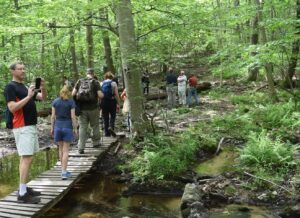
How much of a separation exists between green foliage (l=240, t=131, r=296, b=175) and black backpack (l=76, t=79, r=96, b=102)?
4484 mm

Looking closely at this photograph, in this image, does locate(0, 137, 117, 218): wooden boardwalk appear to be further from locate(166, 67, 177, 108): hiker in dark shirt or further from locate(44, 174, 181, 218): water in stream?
locate(166, 67, 177, 108): hiker in dark shirt

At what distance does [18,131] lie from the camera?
683 cm

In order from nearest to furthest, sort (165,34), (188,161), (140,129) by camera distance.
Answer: (188,161)
(140,129)
(165,34)

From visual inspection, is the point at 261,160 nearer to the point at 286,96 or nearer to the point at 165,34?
A: the point at 165,34

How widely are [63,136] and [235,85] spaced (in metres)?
19.7

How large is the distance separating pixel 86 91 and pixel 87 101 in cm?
38

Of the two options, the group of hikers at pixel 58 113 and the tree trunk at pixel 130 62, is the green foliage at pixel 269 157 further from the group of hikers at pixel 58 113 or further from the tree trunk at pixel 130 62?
the group of hikers at pixel 58 113

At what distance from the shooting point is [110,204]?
866 centimetres

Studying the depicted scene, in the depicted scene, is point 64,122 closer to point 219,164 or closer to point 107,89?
point 107,89

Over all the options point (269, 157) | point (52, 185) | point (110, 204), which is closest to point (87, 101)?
point (52, 185)

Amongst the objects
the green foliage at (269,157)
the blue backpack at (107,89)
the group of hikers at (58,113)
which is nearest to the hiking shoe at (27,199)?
the group of hikers at (58,113)

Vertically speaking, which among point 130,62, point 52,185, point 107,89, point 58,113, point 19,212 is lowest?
point 19,212

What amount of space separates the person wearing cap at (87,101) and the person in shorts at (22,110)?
383 cm

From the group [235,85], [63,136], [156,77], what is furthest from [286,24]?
[156,77]
